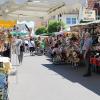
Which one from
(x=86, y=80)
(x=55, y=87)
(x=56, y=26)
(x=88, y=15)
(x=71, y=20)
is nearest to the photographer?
(x=55, y=87)

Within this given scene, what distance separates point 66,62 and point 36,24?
5313 centimetres

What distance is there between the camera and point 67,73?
1961cm

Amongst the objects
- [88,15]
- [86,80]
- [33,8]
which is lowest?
[86,80]

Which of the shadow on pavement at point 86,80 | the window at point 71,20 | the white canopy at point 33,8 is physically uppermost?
the white canopy at point 33,8

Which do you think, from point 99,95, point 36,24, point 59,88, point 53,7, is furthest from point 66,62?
point 36,24

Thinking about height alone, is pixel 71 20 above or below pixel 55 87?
above

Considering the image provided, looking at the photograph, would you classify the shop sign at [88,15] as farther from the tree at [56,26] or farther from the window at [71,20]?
the window at [71,20]

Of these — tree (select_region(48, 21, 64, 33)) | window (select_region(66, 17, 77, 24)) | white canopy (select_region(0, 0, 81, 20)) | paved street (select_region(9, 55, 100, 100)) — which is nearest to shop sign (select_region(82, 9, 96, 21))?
white canopy (select_region(0, 0, 81, 20))

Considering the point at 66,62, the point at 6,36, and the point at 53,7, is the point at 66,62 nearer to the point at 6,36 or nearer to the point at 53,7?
the point at 6,36

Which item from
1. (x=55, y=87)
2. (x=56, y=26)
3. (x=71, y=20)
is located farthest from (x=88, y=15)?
(x=71, y=20)

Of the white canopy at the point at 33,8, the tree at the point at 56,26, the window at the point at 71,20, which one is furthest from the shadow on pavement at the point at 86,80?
the window at the point at 71,20

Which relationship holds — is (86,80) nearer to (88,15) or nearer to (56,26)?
(88,15)

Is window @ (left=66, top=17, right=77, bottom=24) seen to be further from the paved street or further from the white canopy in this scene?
the paved street

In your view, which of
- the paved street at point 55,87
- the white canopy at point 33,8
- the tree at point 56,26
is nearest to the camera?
the paved street at point 55,87
